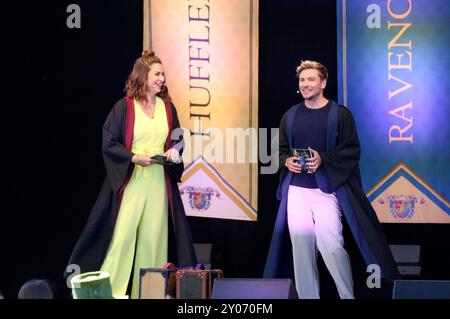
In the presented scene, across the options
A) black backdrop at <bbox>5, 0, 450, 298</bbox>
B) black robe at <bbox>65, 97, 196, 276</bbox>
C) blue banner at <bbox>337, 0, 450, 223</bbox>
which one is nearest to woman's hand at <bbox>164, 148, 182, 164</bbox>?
black robe at <bbox>65, 97, 196, 276</bbox>

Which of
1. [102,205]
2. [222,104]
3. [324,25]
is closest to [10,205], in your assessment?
[102,205]

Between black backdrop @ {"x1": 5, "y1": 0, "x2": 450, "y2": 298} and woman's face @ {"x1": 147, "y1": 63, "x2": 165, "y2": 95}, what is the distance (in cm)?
94

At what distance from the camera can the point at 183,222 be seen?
736 cm

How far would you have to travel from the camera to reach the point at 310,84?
292 inches

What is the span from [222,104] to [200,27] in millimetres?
607

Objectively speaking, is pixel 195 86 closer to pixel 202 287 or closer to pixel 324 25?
pixel 324 25

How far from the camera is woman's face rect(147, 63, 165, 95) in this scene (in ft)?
24.4

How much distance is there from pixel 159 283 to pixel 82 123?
2.31 metres

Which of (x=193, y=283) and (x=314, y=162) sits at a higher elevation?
(x=314, y=162)

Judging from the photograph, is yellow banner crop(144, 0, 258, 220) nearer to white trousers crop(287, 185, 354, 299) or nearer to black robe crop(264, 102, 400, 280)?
black robe crop(264, 102, 400, 280)

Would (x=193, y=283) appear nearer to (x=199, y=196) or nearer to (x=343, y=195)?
(x=343, y=195)

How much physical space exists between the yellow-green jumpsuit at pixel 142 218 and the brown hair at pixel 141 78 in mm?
140

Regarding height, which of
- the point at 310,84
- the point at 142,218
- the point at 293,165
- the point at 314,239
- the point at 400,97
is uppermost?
the point at 310,84

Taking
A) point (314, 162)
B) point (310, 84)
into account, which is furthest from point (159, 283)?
point (310, 84)
